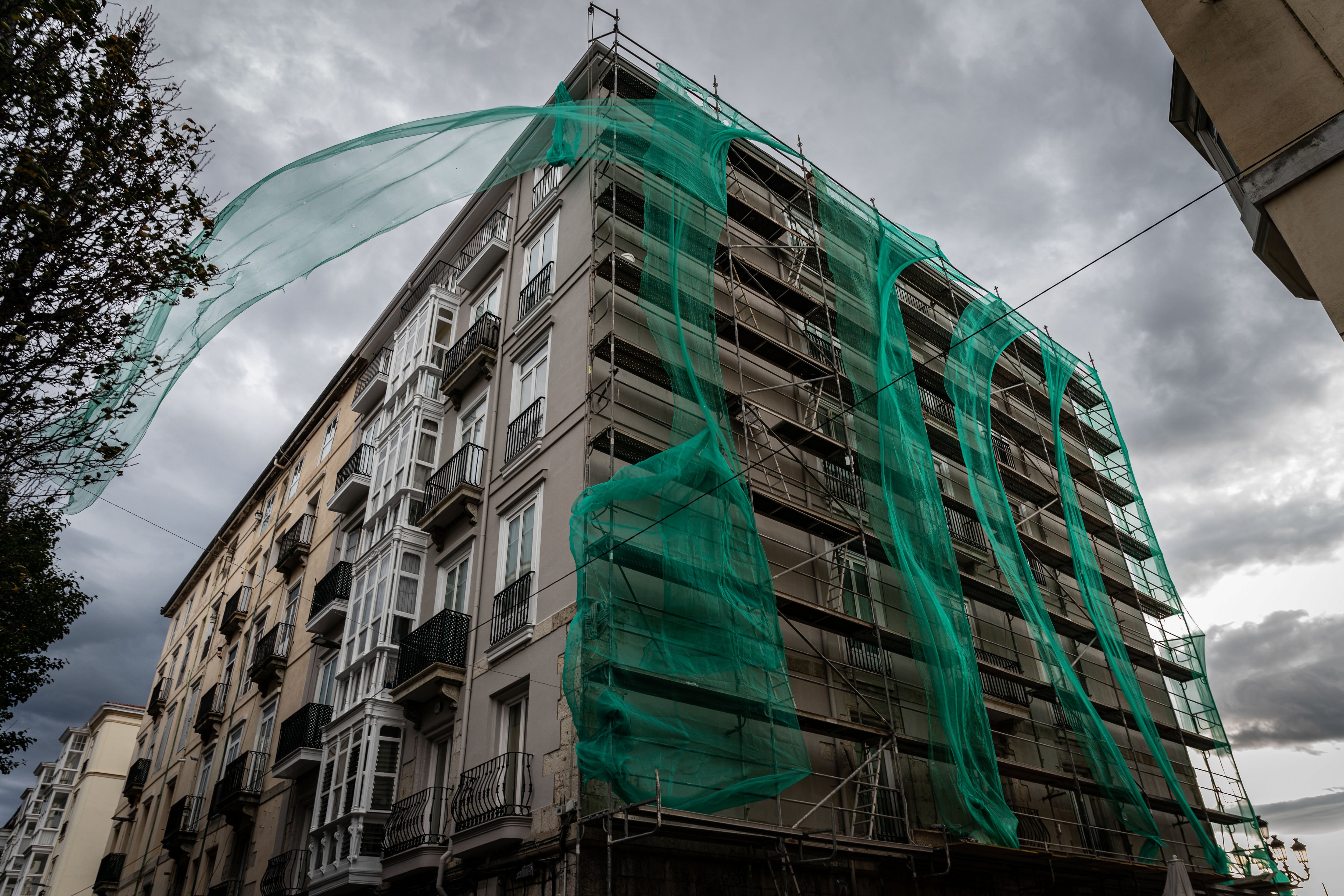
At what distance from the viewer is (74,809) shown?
142 ft

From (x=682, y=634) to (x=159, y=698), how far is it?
99.1 feet

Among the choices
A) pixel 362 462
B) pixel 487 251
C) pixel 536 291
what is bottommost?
pixel 362 462

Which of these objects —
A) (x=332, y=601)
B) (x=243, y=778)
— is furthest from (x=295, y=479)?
(x=332, y=601)

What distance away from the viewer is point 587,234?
16141 mm

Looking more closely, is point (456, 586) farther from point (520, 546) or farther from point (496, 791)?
point (496, 791)

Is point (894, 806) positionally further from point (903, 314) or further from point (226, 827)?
point (226, 827)

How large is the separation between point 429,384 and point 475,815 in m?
10.4

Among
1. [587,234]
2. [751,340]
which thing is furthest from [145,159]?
[751,340]

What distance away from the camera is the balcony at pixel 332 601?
61.2 ft

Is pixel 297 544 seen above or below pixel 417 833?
above

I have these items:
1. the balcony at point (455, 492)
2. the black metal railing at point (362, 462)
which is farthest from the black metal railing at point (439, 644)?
the black metal railing at point (362, 462)

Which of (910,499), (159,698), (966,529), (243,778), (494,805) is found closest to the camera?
(494,805)

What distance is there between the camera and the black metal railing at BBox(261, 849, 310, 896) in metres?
16.1

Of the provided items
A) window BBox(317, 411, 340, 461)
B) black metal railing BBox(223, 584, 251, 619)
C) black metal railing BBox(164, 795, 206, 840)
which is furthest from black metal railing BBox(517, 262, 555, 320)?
black metal railing BBox(164, 795, 206, 840)
